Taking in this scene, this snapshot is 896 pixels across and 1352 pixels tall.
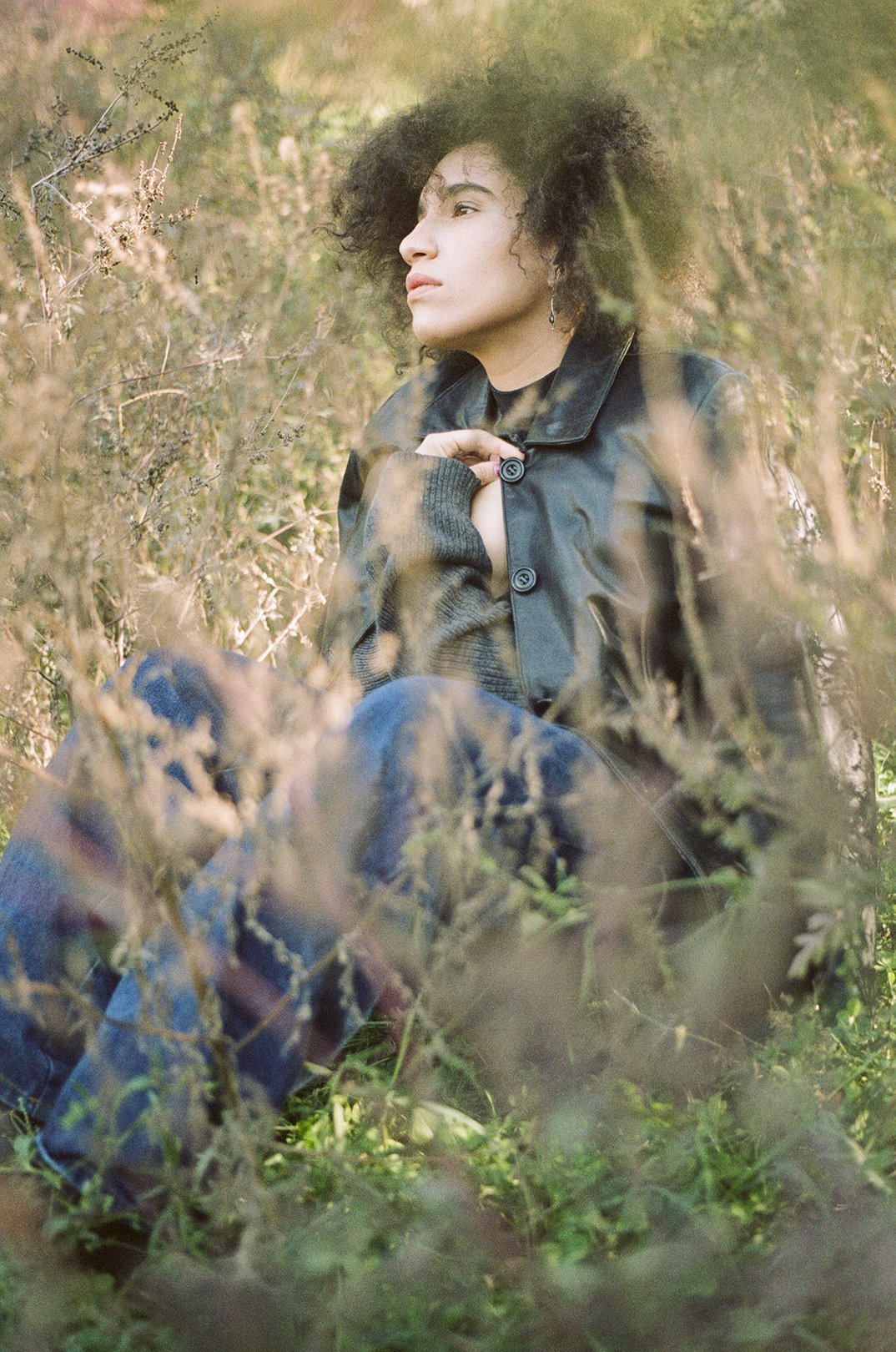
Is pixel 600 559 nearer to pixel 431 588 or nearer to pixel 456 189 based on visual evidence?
pixel 431 588

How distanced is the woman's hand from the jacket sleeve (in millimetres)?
37

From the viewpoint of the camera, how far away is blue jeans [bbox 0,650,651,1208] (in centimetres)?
117

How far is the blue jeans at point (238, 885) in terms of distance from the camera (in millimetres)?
1172

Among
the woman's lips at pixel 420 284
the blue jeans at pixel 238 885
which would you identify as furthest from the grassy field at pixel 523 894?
the woman's lips at pixel 420 284

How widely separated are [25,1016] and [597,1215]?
30.1 inches

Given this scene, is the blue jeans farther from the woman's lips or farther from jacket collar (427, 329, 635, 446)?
the woman's lips

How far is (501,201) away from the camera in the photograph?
212 cm

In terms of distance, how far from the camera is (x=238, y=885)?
4.43 feet

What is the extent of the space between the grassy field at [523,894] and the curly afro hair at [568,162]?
92 mm

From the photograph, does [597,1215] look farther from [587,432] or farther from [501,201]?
[501,201]

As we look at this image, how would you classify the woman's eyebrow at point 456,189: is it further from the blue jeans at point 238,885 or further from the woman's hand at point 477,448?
the blue jeans at point 238,885

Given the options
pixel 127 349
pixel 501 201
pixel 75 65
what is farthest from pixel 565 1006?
pixel 75 65

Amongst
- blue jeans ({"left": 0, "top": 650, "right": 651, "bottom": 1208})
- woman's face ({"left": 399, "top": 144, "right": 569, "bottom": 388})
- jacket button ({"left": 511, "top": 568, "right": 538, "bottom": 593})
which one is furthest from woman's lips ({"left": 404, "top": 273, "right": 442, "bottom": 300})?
blue jeans ({"left": 0, "top": 650, "right": 651, "bottom": 1208})

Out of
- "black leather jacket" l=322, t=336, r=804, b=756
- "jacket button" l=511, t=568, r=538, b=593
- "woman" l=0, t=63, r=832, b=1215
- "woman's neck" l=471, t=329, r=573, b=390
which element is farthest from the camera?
"woman's neck" l=471, t=329, r=573, b=390
